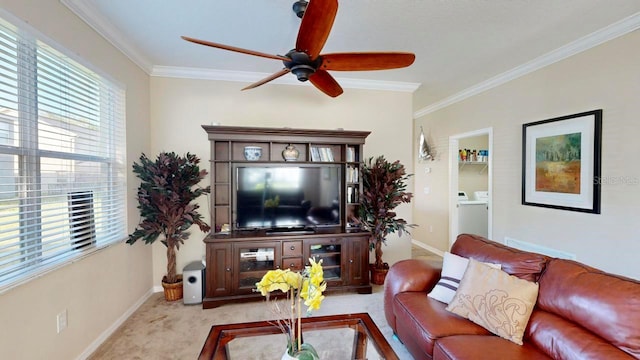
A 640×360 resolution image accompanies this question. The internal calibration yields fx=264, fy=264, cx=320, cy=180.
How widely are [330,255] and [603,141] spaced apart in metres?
→ 2.88

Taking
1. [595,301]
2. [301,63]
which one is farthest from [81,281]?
[595,301]

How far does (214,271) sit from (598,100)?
163 inches

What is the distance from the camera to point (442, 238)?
4684 millimetres

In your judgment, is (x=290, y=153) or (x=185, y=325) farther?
(x=290, y=153)

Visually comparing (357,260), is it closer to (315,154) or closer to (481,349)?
(315,154)

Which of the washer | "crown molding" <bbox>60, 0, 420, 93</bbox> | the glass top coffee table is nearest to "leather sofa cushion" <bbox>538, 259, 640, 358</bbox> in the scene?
the glass top coffee table

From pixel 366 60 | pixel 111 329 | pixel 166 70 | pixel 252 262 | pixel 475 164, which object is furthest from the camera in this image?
pixel 475 164

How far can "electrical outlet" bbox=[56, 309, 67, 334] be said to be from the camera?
70.9 inches

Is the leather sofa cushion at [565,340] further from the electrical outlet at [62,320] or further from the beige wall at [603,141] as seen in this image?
the electrical outlet at [62,320]

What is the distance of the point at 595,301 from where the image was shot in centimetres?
136

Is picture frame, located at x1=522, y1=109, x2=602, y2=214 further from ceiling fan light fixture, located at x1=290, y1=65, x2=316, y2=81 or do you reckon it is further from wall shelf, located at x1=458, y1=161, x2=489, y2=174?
ceiling fan light fixture, located at x1=290, y1=65, x2=316, y2=81

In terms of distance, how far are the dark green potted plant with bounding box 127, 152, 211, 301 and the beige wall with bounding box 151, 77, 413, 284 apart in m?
0.32

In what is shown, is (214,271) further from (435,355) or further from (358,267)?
(435,355)

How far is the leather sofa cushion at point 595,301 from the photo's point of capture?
1.23 meters
